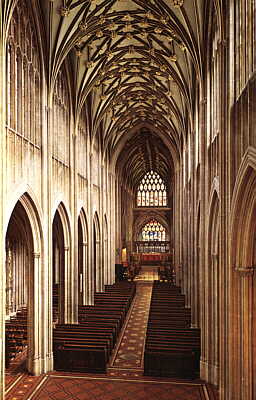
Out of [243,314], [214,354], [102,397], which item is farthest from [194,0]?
[102,397]

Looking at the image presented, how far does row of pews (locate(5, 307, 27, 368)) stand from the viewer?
14637 mm

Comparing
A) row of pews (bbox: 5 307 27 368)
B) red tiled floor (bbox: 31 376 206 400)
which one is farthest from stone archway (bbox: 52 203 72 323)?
red tiled floor (bbox: 31 376 206 400)

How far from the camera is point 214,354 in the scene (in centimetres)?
1224

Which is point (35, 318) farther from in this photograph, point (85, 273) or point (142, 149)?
point (142, 149)

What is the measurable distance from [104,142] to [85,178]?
737cm

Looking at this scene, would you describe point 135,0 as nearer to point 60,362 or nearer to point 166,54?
point 166,54

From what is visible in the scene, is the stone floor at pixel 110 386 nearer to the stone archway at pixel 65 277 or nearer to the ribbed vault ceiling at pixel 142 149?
the stone archway at pixel 65 277

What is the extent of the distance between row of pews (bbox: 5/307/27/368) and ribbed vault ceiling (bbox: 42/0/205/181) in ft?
36.9

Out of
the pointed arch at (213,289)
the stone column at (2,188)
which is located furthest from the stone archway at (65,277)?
the pointed arch at (213,289)

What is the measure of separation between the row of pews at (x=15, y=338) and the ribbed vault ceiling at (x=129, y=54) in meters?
11.2

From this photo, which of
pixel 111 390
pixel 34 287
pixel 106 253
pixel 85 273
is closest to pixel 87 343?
pixel 111 390

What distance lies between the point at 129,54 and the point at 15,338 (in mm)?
16791

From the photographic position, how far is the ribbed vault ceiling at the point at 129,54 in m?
14.8

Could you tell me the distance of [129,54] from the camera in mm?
21781
